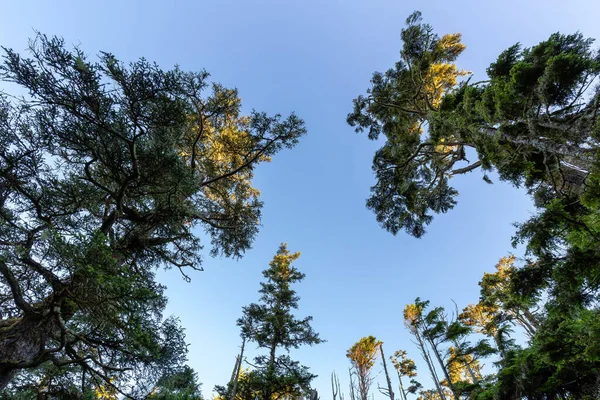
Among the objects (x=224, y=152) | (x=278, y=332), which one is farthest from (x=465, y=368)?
(x=224, y=152)

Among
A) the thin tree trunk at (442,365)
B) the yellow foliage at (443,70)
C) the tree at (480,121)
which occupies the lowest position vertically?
the thin tree trunk at (442,365)

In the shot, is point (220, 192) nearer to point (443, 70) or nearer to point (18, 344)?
point (18, 344)

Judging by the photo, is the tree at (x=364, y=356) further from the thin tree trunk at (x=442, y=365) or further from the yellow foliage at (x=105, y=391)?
the yellow foliage at (x=105, y=391)

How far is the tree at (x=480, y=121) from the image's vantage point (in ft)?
12.7

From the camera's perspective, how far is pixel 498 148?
206 inches

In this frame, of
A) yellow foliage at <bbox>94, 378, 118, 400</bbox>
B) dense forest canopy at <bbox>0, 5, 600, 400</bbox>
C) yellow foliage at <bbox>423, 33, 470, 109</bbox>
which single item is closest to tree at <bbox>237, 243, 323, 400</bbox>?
dense forest canopy at <bbox>0, 5, 600, 400</bbox>

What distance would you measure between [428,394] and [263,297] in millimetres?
20949

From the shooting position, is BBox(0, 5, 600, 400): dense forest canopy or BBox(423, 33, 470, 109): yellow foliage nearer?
BBox(0, 5, 600, 400): dense forest canopy

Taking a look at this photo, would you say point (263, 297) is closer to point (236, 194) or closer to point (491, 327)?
point (236, 194)

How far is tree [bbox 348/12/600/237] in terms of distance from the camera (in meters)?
3.88

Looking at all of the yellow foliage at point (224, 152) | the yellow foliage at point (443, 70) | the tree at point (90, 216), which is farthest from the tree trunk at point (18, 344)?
the yellow foliage at point (443, 70)

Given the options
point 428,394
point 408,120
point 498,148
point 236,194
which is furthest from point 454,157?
point 428,394

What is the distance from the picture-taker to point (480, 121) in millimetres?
6094

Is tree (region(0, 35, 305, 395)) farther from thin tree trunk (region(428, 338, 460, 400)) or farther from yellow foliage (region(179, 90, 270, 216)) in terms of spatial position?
thin tree trunk (region(428, 338, 460, 400))
